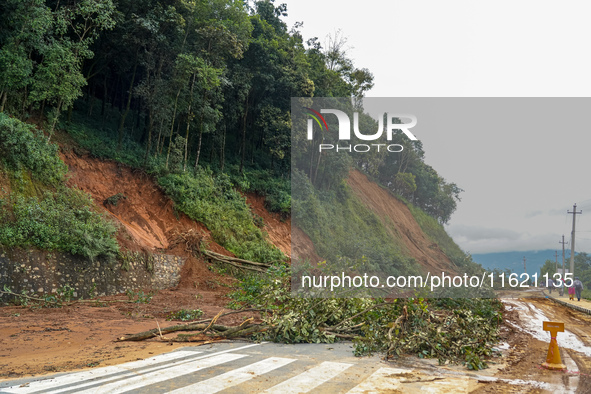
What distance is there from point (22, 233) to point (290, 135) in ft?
58.6

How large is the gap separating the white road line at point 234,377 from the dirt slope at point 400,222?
363 inches

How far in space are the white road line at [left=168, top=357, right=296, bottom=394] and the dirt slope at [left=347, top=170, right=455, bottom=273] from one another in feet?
30.3

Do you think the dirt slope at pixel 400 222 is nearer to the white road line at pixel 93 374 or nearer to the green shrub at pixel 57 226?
the white road line at pixel 93 374

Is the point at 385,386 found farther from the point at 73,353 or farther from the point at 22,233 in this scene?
the point at 22,233

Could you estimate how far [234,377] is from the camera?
5453mm

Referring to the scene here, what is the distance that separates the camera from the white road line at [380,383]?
5055 millimetres

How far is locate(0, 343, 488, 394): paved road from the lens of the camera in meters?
→ 4.98

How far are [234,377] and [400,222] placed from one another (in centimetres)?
1703

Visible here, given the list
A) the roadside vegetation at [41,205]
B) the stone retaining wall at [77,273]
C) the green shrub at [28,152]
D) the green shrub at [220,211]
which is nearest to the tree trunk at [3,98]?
the green shrub at [28,152]

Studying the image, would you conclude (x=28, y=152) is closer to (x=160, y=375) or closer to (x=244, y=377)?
(x=160, y=375)

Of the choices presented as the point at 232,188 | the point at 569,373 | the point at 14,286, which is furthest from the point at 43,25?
the point at 569,373

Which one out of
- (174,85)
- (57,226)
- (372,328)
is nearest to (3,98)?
(57,226)

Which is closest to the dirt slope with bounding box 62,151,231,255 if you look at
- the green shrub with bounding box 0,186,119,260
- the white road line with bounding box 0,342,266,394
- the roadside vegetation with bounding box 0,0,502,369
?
the roadside vegetation with bounding box 0,0,502,369

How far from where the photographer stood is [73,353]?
6.99 metres
